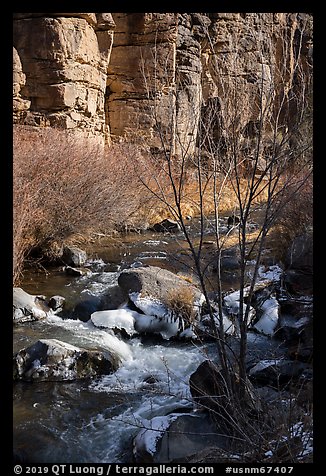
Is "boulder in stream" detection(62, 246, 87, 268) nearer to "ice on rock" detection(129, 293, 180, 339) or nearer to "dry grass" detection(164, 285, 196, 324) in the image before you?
"ice on rock" detection(129, 293, 180, 339)

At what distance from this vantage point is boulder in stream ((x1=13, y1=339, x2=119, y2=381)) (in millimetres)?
5172

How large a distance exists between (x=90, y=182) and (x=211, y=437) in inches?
297

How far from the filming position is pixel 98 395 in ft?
16.3

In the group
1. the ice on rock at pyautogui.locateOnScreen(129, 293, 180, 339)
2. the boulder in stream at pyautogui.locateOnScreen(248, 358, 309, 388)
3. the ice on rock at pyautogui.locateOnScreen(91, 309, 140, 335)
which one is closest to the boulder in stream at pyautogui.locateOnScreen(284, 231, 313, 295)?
the ice on rock at pyautogui.locateOnScreen(129, 293, 180, 339)

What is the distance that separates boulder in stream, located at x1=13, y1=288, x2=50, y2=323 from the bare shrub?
836mm

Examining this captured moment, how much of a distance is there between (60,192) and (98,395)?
5509 mm

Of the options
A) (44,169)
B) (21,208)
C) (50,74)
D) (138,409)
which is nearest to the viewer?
(138,409)

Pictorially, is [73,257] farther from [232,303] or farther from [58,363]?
[58,363]

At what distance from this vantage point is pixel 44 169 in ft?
31.2

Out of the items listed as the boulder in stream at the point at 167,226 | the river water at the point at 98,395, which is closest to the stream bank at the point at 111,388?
the river water at the point at 98,395

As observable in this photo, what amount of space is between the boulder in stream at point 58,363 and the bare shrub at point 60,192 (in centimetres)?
253

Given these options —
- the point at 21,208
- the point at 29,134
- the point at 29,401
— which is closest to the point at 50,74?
the point at 29,134
